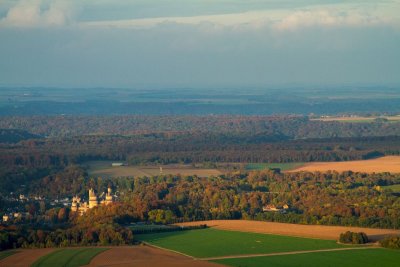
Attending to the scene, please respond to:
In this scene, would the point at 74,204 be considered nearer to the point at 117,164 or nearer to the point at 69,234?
the point at 69,234

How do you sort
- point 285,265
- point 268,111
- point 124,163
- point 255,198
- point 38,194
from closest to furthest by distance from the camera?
point 285,265
point 255,198
point 38,194
point 124,163
point 268,111

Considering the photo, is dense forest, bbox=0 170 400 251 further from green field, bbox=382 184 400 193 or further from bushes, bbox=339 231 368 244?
bushes, bbox=339 231 368 244

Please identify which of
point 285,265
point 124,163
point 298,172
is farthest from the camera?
point 124,163

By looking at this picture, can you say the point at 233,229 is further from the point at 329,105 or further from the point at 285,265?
the point at 329,105

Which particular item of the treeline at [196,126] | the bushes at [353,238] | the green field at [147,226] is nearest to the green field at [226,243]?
the bushes at [353,238]

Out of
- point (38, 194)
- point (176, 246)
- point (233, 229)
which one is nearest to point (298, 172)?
point (38, 194)

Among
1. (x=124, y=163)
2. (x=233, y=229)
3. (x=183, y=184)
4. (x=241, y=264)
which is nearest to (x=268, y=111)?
(x=124, y=163)

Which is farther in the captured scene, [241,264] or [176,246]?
[176,246]
